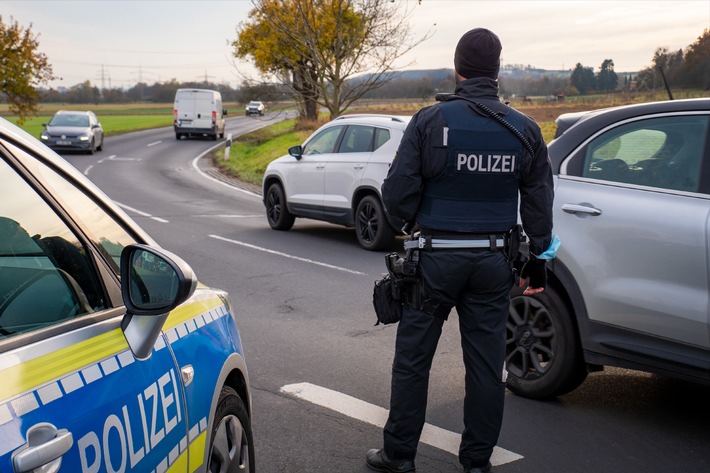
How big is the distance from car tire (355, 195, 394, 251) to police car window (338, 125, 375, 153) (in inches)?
29.0

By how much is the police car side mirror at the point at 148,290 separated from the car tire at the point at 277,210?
10736mm

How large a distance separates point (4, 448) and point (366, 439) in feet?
10.4

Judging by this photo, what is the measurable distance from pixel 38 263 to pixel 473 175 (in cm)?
208

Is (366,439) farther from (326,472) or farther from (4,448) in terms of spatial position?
(4,448)

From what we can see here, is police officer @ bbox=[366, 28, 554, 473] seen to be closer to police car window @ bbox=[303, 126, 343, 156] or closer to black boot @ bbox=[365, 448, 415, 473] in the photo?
black boot @ bbox=[365, 448, 415, 473]

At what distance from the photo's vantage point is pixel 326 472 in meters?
4.16

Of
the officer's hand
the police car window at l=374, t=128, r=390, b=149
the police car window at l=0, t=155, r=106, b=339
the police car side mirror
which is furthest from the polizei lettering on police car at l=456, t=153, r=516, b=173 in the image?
the police car window at l=374, t=128, r=390, b=149

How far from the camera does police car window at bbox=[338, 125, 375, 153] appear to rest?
1169 centimetres

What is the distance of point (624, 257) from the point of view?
4559 mm

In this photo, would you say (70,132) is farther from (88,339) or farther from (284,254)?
(88,339)

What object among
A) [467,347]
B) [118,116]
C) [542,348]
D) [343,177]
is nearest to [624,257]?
[542,348]

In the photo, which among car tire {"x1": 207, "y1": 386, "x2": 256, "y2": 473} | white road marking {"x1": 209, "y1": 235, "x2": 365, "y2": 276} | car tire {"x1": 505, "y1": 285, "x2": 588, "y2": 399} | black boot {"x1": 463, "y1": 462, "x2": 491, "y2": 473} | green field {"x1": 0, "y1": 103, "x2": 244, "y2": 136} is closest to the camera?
car tire {"x1": 207, "y1": 386, "x2": 256, "y2": 473}

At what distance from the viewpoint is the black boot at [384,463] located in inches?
161

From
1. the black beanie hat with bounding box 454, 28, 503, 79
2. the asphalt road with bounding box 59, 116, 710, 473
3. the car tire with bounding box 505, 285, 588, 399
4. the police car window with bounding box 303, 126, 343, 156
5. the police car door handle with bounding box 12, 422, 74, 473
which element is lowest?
the asphalt road with bounding box 59, 116, 710, 473
